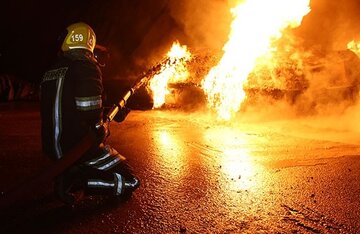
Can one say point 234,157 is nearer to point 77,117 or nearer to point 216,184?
point 216,184

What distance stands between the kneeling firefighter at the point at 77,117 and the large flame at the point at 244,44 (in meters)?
5.64

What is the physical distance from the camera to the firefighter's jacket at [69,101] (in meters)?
3.58

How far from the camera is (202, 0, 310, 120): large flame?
9359mm

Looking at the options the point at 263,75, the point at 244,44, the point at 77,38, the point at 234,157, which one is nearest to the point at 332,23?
the point at 263,75

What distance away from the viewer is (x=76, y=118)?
145 inches

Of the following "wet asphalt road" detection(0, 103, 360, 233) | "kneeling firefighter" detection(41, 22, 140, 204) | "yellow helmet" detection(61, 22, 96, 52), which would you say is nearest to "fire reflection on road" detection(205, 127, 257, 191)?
"wet asphalt road" detection(0, 103, 360, 233)

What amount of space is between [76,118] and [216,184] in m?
2.02

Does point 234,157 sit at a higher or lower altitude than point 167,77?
lower

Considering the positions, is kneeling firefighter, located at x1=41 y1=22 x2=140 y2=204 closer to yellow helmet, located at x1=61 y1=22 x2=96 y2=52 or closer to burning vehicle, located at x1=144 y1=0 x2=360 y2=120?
yellow helmet, located at x1=61 y1=22 x2=96 y2=52

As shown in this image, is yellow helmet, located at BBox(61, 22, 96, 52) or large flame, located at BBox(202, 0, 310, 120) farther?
large flame, located at BBox(202, 0, 310, 120)

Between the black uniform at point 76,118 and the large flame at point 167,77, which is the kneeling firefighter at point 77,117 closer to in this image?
the black uniform at point 76,118

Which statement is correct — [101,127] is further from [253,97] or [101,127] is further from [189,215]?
[253,97]

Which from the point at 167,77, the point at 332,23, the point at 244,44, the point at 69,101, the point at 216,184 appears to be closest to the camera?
the point at 69,101

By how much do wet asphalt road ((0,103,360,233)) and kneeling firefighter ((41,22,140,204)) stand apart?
0.95ft
